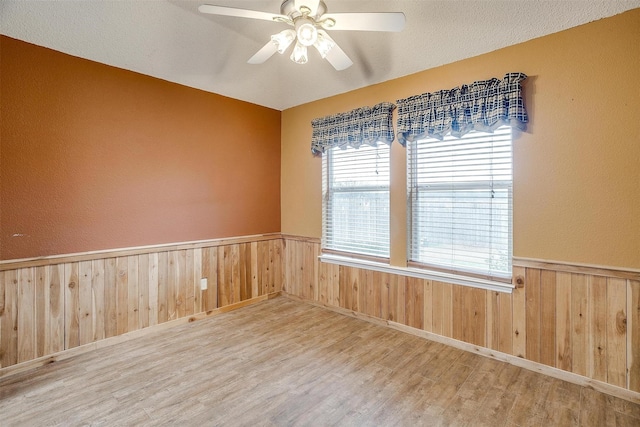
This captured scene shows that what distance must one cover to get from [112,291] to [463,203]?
325cm

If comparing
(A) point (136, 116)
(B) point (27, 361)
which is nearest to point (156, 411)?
(B) point (27, 361)

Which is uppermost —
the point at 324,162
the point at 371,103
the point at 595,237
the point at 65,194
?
the point at 371,103

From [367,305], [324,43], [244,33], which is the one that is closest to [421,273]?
[367,305]

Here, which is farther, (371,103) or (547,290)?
(371,103)

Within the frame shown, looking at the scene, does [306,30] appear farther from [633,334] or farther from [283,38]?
[633,334]

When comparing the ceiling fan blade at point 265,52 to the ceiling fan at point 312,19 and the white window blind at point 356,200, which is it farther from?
the white window blind at point 356,200

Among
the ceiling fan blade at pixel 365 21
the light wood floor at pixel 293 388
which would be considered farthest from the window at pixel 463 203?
the ceiling fan blade at pixel 365 21

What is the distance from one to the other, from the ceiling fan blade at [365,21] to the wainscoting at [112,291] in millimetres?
2579

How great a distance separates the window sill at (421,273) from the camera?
261cm

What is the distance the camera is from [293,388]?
7.26ft

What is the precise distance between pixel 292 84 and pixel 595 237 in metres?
3.16

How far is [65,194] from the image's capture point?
261cm

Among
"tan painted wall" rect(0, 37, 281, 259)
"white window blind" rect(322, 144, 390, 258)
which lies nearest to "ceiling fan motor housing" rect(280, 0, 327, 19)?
"white window blind" rect(322, 144, 390, 258)

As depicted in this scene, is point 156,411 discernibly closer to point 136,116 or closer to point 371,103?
point 136,116
